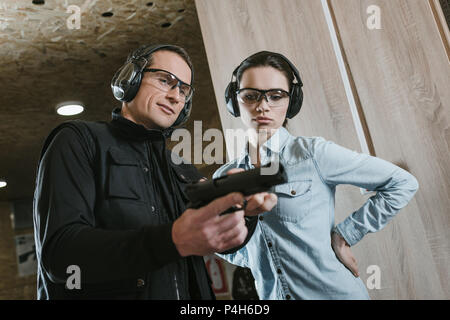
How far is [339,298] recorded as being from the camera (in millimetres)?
1021

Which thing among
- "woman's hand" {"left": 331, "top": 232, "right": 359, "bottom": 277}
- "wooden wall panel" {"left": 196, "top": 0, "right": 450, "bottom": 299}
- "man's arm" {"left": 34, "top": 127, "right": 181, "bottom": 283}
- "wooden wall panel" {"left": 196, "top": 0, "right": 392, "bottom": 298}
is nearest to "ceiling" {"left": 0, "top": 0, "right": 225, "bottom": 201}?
"wooden wall panel" {"left": 196, "top": 0, "right": 392, "bottom": 298}

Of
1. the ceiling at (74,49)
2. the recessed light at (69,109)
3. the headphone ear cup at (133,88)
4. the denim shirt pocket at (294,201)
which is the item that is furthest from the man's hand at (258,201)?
the recessed light at (69,109)

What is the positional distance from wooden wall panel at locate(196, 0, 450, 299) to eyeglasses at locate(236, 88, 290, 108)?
0.72 ft

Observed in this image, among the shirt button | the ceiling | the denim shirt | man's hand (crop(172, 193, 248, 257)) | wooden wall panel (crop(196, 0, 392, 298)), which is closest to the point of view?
man's hand (crop(172, 193, 248, 257))

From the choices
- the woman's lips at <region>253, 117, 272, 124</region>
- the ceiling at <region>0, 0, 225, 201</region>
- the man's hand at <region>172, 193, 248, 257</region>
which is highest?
the ceiling at <region>0, 0, 225, 201</region>

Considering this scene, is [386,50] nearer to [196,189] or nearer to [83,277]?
[196,189]

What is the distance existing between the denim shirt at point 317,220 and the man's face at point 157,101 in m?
0.39

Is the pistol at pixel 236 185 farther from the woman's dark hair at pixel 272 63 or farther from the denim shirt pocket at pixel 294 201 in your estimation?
the woman's dark hair at pixel 272 63

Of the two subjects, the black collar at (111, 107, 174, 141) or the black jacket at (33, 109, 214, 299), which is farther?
the black collar at (111, 107, 174, 141)

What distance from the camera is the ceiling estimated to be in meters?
2.54

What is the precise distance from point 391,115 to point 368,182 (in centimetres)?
29

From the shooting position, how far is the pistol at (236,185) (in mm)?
691

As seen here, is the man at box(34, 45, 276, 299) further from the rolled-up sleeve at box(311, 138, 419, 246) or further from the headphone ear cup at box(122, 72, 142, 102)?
the rolled-up sleeve at box(311, 138, 419, 246)

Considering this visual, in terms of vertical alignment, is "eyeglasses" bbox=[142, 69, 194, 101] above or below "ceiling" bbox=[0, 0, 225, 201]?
below
